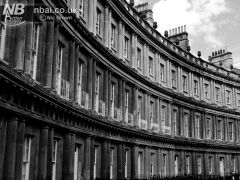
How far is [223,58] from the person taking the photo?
45156mm

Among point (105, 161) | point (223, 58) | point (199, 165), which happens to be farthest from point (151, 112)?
point (223, 58)

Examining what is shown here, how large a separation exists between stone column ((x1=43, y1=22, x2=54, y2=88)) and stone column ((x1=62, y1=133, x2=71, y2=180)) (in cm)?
294

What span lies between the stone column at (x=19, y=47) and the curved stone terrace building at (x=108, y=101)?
3cm

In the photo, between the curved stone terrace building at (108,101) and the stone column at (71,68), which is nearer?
the curved stone terrace building at (108,101)

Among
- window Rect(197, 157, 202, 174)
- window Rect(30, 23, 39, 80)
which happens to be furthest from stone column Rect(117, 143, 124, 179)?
window Rect(197, 157, 202, 174)

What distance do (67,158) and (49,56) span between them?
15.3ft

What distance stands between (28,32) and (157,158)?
18.4m

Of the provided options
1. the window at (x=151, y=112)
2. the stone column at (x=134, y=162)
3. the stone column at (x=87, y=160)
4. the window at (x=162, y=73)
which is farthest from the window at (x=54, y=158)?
the window at (x=162, y=73)

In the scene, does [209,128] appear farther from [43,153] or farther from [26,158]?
[26,158]

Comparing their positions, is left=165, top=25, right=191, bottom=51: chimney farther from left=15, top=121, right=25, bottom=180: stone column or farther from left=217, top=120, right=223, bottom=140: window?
left=15, top=121, right=25, bottom=180: stone column

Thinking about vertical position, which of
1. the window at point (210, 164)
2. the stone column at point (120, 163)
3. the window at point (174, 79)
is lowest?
the window at point (210, 164)

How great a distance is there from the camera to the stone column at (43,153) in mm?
12208

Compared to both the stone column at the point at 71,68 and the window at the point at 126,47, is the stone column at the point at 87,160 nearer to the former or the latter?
the stone column at the point at 71,68

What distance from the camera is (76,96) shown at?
16.2 meters
